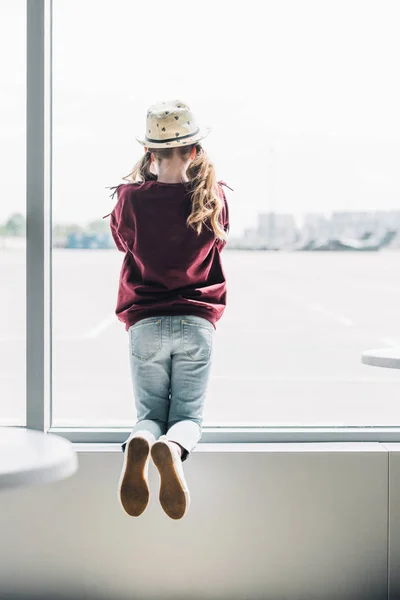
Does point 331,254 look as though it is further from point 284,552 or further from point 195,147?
point 284,552

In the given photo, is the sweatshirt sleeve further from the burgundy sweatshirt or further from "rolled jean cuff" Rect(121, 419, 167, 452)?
"rolled jean cuff" Rect(121, 419, 167, 452)

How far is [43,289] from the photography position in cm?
215

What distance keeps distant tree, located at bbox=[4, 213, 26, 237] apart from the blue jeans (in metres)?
0.47

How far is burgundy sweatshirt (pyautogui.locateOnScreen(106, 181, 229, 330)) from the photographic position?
196 centimetres

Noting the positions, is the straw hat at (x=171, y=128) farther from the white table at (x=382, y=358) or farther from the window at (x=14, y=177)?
the white table at (x=382, y=358)

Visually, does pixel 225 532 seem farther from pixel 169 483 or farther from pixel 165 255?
pixel 165 255

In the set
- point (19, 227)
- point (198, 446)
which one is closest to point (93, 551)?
point (198, 446)

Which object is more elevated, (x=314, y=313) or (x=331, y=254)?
(x=331, y=254)

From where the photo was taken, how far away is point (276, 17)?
2.28m

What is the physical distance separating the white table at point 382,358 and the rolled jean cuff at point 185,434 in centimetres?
46

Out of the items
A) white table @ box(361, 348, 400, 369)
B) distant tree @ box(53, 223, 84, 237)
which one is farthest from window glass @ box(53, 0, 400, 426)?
white table @ box(361, 348, 400, 369)

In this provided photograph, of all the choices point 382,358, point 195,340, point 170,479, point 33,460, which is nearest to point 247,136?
point 195,340

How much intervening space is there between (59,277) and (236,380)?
5.06 ft

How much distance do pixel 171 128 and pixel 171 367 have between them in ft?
2.06
